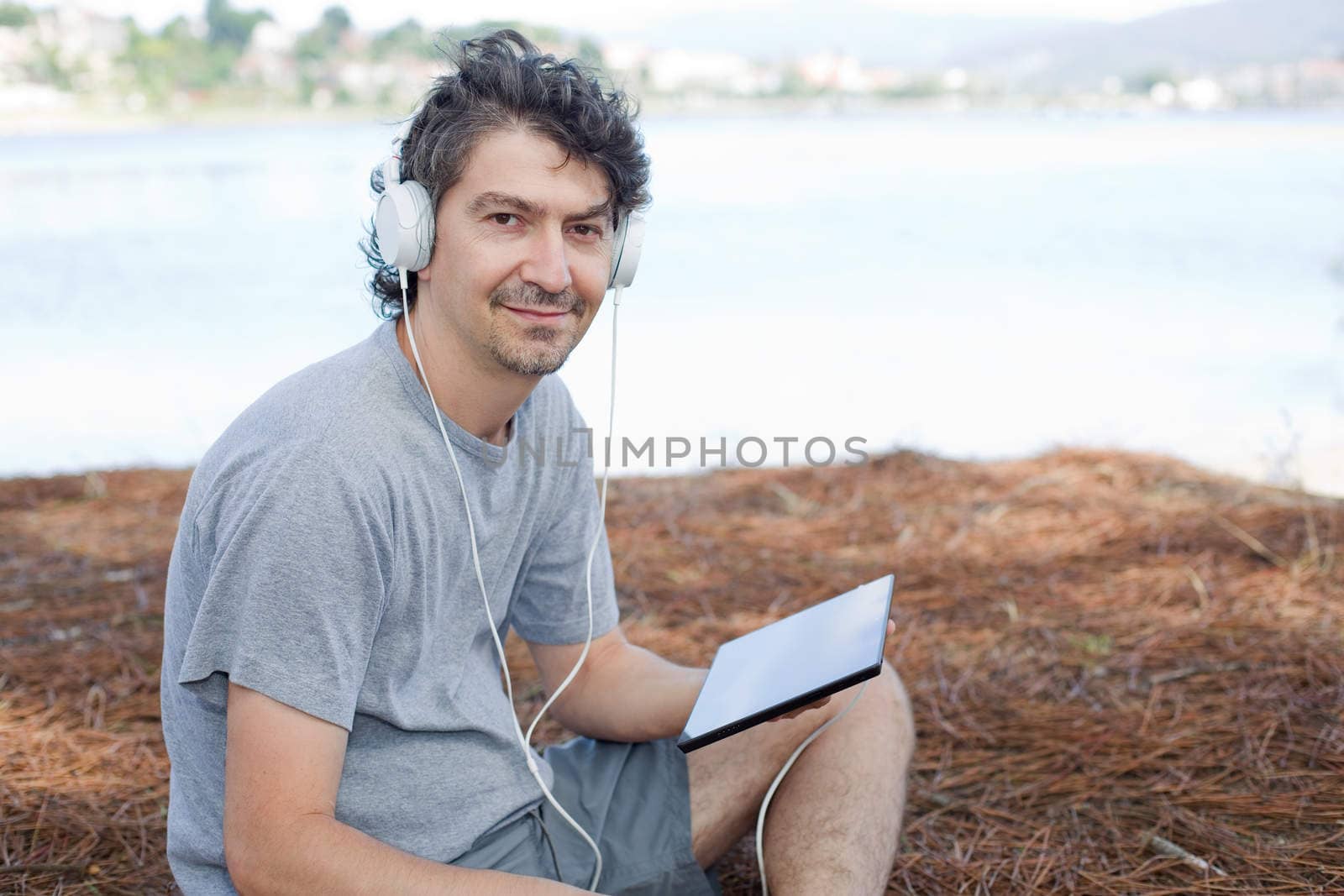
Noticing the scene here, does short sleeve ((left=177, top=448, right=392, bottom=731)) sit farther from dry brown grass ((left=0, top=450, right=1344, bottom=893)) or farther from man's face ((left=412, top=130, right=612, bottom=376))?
dry brown grass ((left=0, top=450, right=1344, bottom=893))

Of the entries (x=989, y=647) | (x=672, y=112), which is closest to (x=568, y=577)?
(x=989, y=647)

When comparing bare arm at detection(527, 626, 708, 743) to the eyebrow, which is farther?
bare arm at detection(527, 626, 708, 743)

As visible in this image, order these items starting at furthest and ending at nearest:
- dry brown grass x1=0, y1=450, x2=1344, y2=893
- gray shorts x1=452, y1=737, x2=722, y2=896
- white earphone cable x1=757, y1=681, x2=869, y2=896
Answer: dry brown grass x1=0, y1=450, x2=1344, y2=893
white earphone cable x1=757, y1=681, x2=869, y2=896
gray shorts x1=452, y1=737, x2=722, y2=896

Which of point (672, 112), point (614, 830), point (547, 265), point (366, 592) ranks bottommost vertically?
point (614, 830)

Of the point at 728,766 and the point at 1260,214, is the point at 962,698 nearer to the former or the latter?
the point at 728,766

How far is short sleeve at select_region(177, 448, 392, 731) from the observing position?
135 centimetres

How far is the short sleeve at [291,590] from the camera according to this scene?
1349 mm

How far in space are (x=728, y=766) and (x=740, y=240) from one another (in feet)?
41.1

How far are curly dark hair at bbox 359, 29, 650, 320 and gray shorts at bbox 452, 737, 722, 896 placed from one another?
82 cm

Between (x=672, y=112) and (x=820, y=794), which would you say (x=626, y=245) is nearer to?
(x=820, y=794)

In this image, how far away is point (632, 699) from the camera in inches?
79.0

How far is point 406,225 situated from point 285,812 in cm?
80

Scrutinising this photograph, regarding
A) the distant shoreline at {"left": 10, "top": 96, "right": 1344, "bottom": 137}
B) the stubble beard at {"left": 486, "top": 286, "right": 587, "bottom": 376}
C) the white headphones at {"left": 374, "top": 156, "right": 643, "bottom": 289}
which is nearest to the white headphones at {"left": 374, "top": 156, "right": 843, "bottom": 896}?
the white headphones at {"left": 374, "top": 156, "right": 643, "bottom": 289}

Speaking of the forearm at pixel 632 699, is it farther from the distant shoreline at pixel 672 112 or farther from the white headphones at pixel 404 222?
the distant shoreline at pixel 672 112
